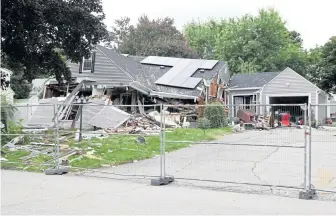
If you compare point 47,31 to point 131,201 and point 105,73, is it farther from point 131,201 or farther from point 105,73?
point 105,73

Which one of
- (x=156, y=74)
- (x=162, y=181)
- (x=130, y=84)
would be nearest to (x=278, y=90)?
(x=156, y=74)

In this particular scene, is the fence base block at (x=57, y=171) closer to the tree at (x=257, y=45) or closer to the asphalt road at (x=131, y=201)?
the asphalt road at (x=131, y=201)

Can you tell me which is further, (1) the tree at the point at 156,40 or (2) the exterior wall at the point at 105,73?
(1) the tree at the point at 156,40

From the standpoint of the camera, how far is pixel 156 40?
5469 cm

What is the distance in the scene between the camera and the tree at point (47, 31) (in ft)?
47.9

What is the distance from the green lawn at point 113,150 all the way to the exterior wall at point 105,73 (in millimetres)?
13406

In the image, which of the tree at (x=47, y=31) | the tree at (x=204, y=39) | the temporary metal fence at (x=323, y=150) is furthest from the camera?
the tree at (x=204, y=39)

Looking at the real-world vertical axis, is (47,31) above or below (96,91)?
above

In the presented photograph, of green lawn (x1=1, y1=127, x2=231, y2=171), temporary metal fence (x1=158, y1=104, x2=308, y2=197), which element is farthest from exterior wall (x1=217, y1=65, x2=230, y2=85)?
temporary metal fence (x1=158, y1=104, x2=308, y2=197)

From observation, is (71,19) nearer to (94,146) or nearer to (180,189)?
(94,146)

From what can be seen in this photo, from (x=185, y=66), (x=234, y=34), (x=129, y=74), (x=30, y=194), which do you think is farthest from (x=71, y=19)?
(x=234, y=34)

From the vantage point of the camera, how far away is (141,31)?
5678 cm

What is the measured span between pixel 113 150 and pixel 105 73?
1594cm

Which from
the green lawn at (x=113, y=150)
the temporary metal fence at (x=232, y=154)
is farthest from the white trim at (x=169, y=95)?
the temporary metal fence at (x=232, y=154)
